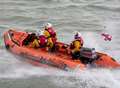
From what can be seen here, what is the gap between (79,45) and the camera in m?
15.2

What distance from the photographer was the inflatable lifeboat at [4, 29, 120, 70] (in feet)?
48.2

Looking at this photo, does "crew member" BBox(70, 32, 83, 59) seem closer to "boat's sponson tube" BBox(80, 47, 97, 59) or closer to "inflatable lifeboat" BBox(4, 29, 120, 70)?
"inflatable lifeboat" BBox(4, 29, 120, 70)

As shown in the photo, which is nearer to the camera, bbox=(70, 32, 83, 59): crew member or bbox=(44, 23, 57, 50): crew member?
bbox=(70, 32, 83, 59): crew member

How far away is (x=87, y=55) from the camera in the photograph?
14789 millimetres

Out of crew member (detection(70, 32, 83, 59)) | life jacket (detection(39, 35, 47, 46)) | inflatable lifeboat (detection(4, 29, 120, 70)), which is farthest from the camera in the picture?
life jacket (detection(39, 35, 47, 46))

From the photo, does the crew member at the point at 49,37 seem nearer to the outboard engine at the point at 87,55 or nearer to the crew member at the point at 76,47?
the crew member at the point at 76,47

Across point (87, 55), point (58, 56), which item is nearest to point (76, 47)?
point (87, 55)

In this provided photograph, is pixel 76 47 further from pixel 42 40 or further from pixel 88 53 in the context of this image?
pixel 42 40

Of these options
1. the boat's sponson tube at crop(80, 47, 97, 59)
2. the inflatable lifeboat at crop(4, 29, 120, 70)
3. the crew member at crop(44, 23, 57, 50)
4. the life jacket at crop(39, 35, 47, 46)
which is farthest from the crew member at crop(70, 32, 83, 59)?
the life jacket at crop(39, 35, 47, 46)

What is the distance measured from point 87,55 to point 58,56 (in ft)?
4.06

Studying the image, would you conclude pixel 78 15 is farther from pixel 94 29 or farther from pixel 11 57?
pixel 11 57

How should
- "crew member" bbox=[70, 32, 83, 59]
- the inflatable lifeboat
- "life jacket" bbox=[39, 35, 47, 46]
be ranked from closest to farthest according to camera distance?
the inflatable lifeboat < "crew member" bbox=[70, 32, 83, 59] < "life jacket" bbox=[39, 35, 47, 46]

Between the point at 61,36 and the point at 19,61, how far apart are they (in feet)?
13.3

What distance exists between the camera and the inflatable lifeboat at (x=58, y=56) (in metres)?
14.7
